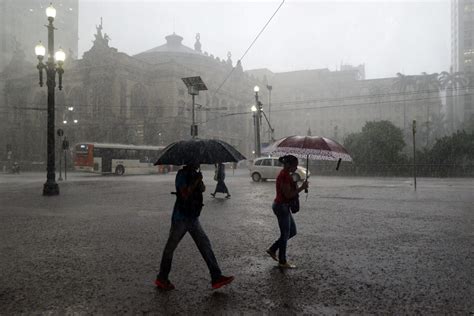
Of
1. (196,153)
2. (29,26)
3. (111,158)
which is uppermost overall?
(29,26)

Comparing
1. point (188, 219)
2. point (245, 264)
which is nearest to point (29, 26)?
point (245, 264)

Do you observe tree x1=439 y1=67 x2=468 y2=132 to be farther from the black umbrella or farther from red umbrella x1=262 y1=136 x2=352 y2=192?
the black umbrella

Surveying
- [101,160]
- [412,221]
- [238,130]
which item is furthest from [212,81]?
[412,221]

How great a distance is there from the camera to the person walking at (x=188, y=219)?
4.64m

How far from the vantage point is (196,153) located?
4.66m

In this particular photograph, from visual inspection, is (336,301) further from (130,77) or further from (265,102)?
(265,102)

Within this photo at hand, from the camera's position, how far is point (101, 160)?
36.3m

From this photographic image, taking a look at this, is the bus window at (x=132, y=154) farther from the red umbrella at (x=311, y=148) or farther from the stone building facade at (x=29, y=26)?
the stone building facade at (x=29, y=26)

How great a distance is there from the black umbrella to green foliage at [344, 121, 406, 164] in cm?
3244

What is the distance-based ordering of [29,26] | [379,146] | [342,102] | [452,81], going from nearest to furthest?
[379,146] < [452,81] < [29,26] < [342,102]

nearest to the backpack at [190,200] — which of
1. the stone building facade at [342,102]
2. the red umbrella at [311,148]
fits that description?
the red umbrella at [311,148]

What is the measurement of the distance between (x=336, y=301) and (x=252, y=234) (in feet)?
13.1

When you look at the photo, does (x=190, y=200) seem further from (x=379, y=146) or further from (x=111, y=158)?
(x=111, y=158)

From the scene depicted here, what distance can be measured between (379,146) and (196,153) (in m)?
33.0
